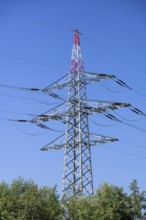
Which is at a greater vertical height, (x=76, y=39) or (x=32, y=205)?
(x=76, y=39)

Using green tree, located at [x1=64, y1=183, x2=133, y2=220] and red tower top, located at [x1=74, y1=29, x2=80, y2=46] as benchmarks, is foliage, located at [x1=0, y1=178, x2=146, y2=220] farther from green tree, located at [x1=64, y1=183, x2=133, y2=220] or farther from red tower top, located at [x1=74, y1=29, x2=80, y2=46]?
red tower top, located at [x1=74, y1=29, x2=80, y2=46]

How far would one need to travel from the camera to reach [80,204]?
4228 cm

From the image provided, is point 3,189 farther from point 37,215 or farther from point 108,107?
point 108,107

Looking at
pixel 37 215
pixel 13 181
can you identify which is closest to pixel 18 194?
pixel 13 181

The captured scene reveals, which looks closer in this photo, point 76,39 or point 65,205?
point 65,205

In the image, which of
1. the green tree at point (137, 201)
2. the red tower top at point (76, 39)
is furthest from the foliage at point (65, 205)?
the red tower top at point (76, 39)

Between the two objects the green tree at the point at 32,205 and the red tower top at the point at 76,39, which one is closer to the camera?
the green tree at the point at 32,205

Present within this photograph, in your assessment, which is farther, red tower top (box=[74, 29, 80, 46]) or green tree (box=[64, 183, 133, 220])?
red tower top (box=[74, 29, 80, 46])

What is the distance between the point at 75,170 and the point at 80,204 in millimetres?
3480

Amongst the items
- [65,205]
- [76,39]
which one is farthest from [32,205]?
[76,39]

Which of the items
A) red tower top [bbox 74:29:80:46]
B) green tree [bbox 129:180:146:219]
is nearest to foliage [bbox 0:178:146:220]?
green tree [bbox 129:180:146:219]

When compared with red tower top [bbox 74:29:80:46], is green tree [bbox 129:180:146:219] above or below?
below

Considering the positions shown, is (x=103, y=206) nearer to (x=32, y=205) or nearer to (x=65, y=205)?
(x=65, y=205)

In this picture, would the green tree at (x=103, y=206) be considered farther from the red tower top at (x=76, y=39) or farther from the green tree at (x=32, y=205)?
the red tower top at (x=76, y=39)
